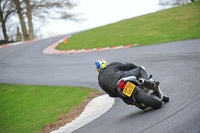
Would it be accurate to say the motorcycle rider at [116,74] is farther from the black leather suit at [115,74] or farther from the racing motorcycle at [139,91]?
the racing motorcycle at [139,91]

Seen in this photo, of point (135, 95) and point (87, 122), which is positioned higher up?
point (135, 95)

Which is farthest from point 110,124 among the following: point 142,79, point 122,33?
point 122,33

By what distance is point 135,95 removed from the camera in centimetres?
562

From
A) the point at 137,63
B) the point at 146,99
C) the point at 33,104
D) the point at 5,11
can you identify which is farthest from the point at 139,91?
the point at 5,11

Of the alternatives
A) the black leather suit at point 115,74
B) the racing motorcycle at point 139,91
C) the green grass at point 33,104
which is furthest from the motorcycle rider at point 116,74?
the green grass at point 33,104

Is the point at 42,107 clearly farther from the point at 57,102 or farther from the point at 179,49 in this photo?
the point at 179,49

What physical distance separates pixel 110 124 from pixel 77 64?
34.8 ft

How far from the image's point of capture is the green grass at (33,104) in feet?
27.3

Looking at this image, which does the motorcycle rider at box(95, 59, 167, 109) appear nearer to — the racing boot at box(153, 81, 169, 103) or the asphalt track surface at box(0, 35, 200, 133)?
the racing boot at box(153, 81, 169, 103)

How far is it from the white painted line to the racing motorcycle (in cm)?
159

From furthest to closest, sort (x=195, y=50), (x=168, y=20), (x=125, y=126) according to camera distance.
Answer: (x=168, y=20), (x=195, y=50), (x=125, y=126)

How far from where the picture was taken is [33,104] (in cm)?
1083

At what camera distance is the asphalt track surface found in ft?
16.1

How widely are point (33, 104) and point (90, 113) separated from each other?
12.7 ft
